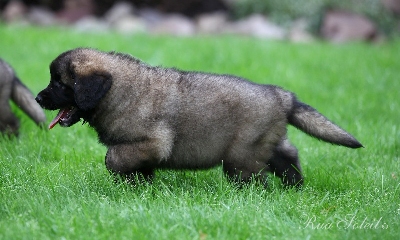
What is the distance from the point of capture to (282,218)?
405 centimetres

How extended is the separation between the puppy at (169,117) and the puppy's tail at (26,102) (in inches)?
69.8

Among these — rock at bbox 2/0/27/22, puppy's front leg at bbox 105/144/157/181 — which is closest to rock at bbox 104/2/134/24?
rock at bbox 2/0/27/22

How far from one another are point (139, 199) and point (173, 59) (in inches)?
228

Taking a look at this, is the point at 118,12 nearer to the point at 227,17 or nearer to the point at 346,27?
the point at 227,17

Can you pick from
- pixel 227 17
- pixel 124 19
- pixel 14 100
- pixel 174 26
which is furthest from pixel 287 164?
pixel 227 17

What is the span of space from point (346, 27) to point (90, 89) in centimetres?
1111

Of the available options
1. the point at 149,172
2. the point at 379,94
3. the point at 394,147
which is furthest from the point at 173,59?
Answer: the point at 149,172

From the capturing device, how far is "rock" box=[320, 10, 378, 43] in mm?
14367

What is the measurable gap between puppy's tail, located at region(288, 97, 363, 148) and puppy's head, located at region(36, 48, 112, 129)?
1442 millimetres

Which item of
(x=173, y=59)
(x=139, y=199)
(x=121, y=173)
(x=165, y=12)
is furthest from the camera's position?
(x=165, y=12)

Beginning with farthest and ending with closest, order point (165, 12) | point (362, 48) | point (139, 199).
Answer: point (165, 12), point (362, 48), point (139, 199)

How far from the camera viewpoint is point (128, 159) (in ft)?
14.7

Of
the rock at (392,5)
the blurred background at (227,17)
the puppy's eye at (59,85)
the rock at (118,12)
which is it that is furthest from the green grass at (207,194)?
the rock at (392,5)

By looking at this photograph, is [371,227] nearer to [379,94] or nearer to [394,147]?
[394,147]
